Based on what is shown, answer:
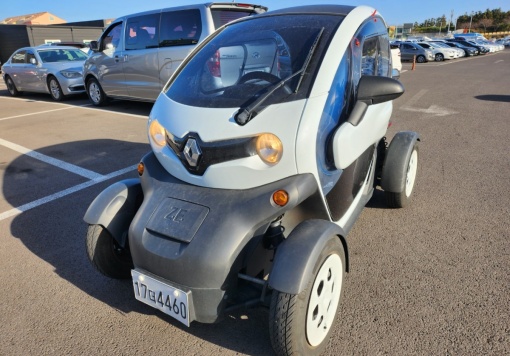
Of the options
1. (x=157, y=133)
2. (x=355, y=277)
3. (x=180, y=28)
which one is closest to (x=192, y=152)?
(x=157, y=133)

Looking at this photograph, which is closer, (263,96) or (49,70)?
(263,96)

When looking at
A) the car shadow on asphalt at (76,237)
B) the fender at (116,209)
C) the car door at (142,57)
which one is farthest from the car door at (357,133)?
the car door at (142,57)

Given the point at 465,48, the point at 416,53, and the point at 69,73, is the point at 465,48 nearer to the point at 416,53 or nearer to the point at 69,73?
the point at 416,53

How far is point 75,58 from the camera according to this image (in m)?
11.6

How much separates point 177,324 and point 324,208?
3.72 ft

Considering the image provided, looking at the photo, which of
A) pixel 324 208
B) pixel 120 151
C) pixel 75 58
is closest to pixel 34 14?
pixel 75 58

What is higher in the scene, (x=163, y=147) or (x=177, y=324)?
(x=163, y=147)

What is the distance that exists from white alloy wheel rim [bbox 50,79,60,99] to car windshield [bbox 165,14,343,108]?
9.62m

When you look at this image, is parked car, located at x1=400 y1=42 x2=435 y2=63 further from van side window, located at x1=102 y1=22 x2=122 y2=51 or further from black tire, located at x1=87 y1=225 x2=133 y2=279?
black tire, located at x1=87 y1=225 x2=133 y2=279

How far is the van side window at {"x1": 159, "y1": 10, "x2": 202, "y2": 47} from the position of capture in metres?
7.22

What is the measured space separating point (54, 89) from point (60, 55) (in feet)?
3.92

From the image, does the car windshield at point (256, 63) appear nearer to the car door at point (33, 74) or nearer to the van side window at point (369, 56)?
the van side window at point (369, 56)

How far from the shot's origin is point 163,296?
2.01 meters

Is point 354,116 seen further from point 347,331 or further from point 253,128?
point 347,331
